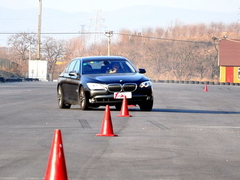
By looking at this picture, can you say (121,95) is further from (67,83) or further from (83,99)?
(67,83)

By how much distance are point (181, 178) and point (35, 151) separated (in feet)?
9.30

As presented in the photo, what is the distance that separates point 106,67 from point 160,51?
11182 cm

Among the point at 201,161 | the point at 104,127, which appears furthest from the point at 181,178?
the point at 104,127

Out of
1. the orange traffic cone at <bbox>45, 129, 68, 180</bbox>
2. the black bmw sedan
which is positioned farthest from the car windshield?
the orange traffic cone at <bbox>45, 129, 68, 180</bbox>

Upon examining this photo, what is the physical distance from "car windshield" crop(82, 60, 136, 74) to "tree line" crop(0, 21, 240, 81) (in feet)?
310

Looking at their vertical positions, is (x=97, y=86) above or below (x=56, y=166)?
above

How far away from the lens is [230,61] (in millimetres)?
84000

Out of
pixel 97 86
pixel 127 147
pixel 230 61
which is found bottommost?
pixel 127 147

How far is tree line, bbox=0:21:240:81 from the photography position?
119312 mm

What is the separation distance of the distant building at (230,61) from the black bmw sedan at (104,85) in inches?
2605

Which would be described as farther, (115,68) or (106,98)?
(115,68)

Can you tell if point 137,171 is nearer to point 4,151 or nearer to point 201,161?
point 201,161

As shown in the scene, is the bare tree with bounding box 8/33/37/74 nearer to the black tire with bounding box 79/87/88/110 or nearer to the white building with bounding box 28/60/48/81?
the white building with bounding box 28/60/48/81

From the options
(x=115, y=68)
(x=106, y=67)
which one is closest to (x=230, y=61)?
(x=115, y=68)
